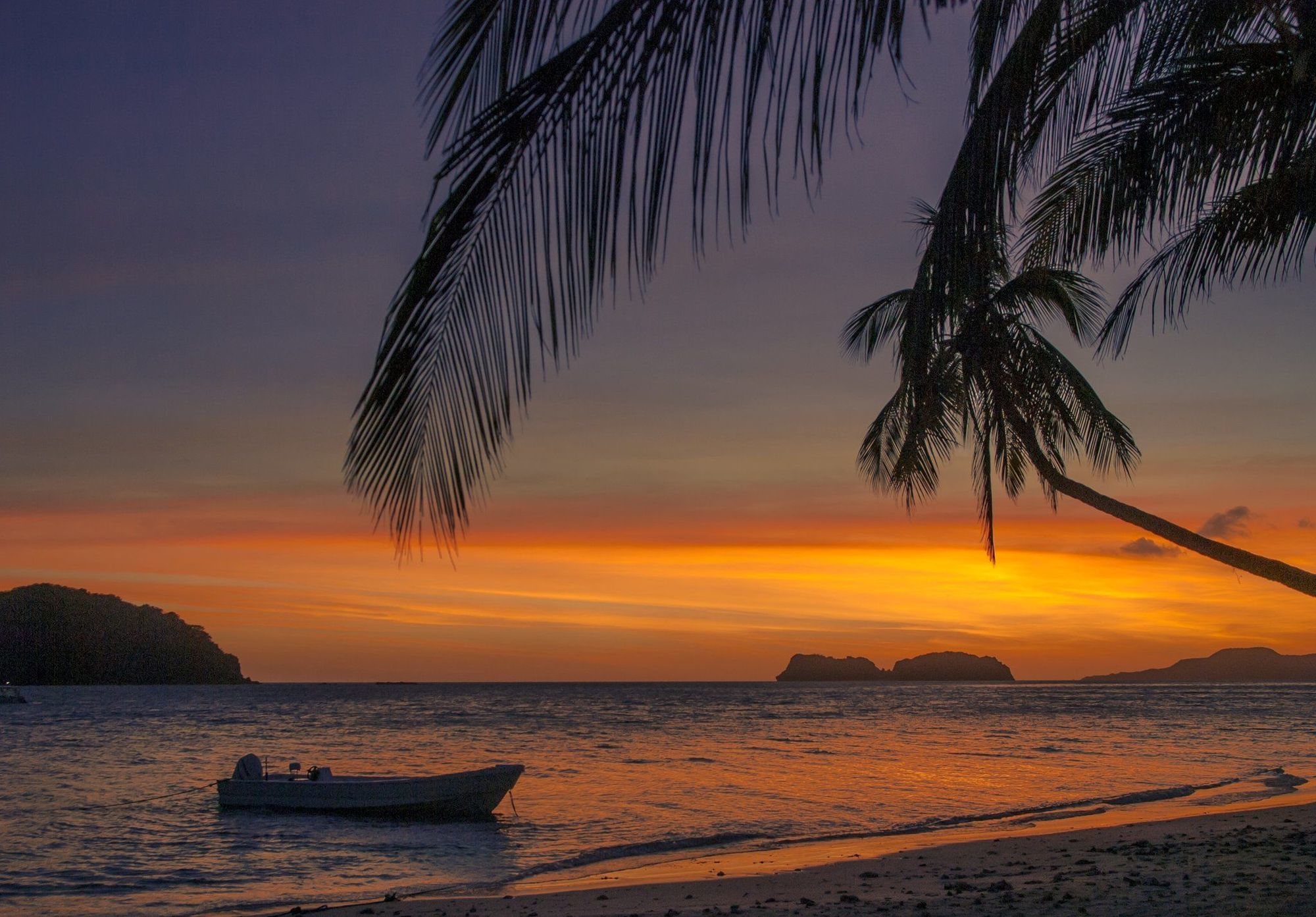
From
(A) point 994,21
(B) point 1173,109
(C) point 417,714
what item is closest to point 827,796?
(B) point 1173,109

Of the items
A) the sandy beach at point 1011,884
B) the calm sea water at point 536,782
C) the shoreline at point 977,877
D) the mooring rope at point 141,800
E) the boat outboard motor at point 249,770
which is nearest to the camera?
the sandy beach at point 1011,884

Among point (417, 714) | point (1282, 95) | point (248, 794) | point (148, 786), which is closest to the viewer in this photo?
point (1282, 95)

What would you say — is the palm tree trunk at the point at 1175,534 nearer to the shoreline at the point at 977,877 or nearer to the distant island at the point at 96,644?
the shoreline at the point at 977,877

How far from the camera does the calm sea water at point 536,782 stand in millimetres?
16406

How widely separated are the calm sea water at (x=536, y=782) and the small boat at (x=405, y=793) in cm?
38

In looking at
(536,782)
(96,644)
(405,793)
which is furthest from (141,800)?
(96,644)

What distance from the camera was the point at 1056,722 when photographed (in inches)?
2442

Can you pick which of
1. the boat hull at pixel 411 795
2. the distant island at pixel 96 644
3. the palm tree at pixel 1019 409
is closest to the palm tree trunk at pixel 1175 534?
the palm tree at pixel 1019 409

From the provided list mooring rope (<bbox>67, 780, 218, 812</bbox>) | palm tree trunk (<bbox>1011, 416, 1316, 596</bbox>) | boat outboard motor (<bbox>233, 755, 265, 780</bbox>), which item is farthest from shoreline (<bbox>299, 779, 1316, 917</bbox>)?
mooring rope (<bbox>67, 780, 218, 812</bbox>)

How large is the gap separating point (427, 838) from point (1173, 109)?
1757cm

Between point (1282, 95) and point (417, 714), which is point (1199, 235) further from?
point (417, 714)

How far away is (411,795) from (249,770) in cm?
453

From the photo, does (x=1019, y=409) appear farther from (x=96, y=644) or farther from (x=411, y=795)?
(x=96, y=644)

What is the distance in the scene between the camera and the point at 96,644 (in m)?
170
